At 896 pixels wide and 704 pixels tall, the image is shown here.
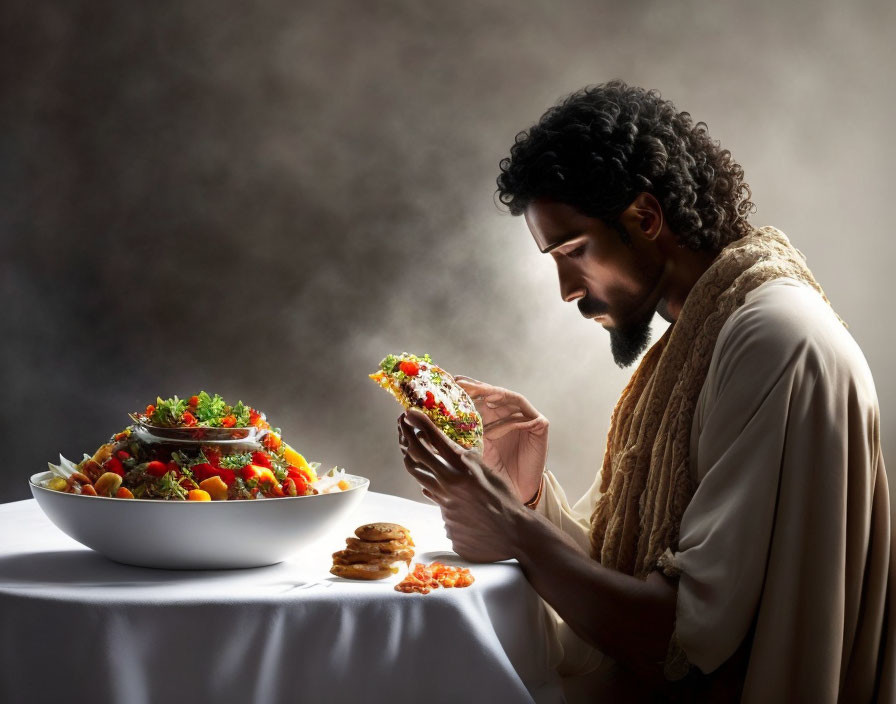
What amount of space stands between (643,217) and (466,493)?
0.74 metres

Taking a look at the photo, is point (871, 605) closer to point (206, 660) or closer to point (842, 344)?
point (842, 344)

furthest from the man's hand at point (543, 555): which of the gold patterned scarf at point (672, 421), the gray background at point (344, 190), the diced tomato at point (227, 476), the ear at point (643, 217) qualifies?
the gray background at point (344, 190)

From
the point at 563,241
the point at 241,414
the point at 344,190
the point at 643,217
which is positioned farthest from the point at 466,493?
the point at 344,190

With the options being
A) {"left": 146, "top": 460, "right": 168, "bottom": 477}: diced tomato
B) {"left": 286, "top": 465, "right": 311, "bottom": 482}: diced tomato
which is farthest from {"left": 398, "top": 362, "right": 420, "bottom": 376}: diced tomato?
{"left": 146, "top": 460, "right": 168, "bottom": 477}: diced tomato

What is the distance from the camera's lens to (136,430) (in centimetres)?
161

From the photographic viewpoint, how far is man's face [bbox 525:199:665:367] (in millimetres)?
1878

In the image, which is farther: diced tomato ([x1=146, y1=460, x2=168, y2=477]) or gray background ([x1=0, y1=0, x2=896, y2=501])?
gray background ([x1=0, y1=0, x2=896, y2=501])

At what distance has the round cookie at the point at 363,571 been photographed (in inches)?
57.6

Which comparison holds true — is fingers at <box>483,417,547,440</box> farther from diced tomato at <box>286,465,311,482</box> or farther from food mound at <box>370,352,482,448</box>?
diced tomato at <box>286,465,311,482</box>

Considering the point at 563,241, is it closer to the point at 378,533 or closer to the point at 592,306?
the point at 592,306

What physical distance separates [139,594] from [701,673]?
975 mm

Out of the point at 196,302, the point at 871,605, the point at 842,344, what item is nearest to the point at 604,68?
the point at 196,302

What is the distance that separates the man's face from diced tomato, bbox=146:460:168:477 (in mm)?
941

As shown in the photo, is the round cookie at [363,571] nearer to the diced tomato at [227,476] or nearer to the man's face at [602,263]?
the diced tomato at [227,476]
